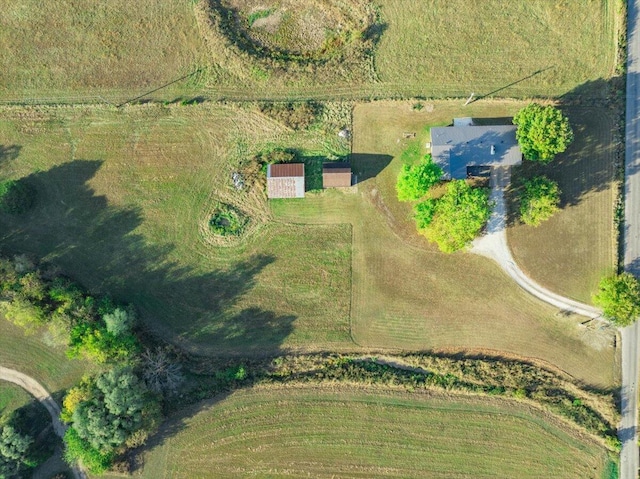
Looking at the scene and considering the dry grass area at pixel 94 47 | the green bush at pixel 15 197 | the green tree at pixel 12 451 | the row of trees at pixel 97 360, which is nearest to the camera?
the row of trees at pixel 97 360

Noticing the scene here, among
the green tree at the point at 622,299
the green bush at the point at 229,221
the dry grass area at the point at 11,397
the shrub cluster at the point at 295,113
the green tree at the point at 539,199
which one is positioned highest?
the shrub cluster at the point at 295,113

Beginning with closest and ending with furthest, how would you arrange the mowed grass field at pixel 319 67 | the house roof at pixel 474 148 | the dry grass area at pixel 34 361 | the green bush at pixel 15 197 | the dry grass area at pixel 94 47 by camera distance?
the house roof at pixel 474 148
the green bush at pixel 15 197
the mowed grass field at pixel 319 67
the dry grass area at pixel 34 361
the dry grass area at pixel 94 47

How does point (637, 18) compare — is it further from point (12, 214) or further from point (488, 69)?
point (12, 214)

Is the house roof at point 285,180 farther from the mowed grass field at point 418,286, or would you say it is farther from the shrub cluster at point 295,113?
the shrub cluster at point 295,113

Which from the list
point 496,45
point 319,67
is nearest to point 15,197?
point 319,67

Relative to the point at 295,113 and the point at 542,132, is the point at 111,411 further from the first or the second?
the point at 542,132

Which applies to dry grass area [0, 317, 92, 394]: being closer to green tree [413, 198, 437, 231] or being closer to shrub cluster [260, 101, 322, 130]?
shrub cluster [260, 101, 322, 130]

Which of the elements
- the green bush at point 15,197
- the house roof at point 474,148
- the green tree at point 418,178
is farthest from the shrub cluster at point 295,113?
the green bush at point 15,197
